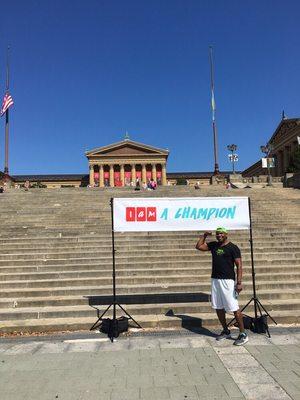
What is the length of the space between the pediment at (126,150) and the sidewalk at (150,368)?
3581 inches

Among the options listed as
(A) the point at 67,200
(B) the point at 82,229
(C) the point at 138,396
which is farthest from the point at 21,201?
(C) the point at 138,396

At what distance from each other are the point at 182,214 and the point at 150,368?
3.49 metres

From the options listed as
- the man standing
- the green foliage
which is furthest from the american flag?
the man standing

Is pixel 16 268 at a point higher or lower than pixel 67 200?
lower

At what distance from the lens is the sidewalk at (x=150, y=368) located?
4.70 m

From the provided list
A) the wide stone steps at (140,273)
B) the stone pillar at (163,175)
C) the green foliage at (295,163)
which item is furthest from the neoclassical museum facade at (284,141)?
the wide stone steps at (140,273)

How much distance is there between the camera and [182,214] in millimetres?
8250

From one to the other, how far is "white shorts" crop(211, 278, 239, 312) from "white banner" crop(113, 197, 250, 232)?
158 centimetres

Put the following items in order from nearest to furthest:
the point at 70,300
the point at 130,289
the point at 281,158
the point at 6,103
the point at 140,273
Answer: the point at 70,300
the point at 130,289
the point at 140,273
the point at 6,103
the point at 281,158

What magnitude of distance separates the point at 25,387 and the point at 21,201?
18.4m

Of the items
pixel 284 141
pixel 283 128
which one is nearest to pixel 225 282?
pixel 284 141

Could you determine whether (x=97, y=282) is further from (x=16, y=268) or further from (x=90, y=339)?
(x=90, y=339)

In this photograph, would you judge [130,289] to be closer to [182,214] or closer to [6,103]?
[182,214]

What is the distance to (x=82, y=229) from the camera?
15164 millimetres
